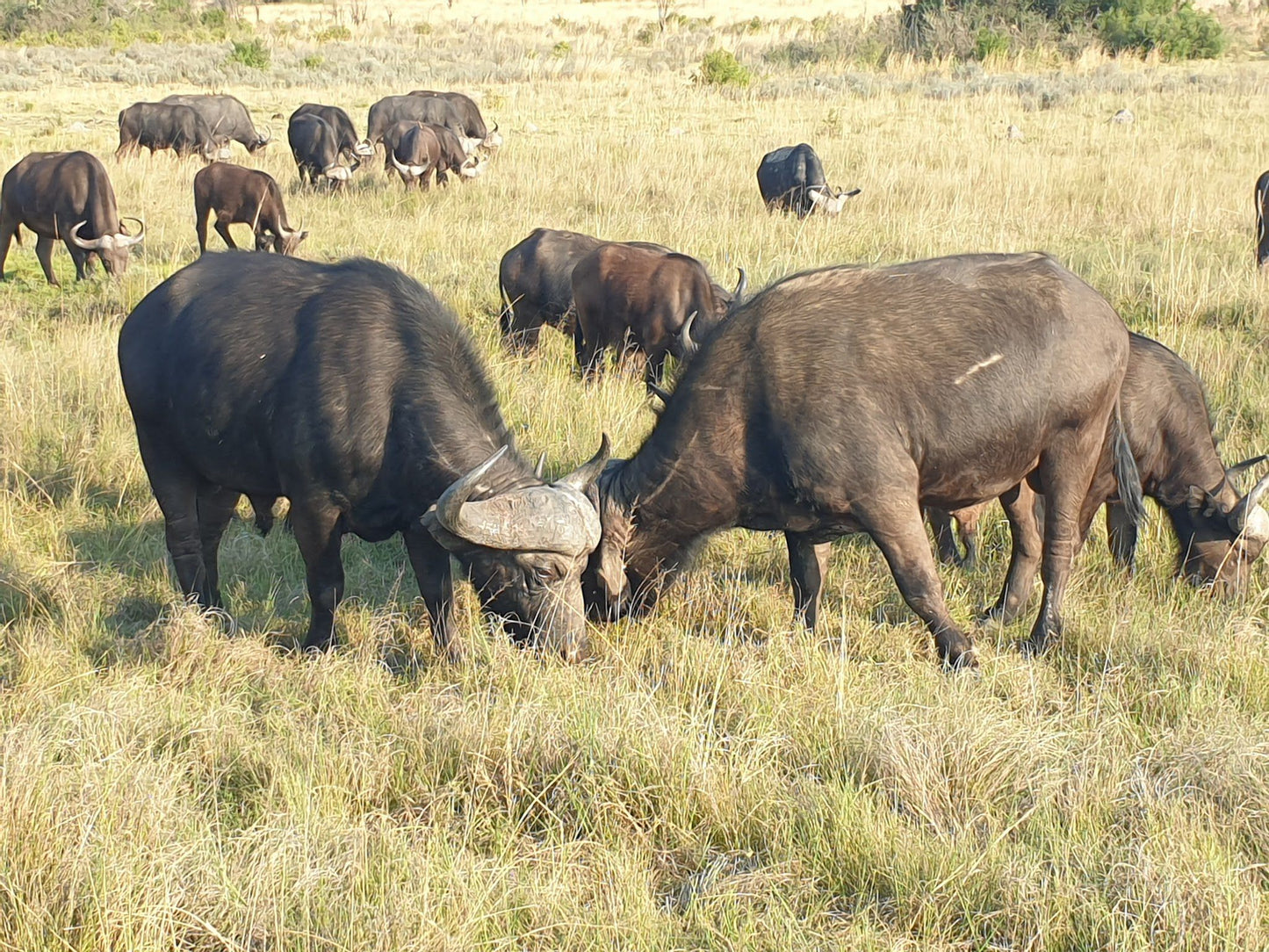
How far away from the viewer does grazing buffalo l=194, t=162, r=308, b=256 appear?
15.0 m

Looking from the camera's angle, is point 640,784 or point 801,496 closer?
point 640,784

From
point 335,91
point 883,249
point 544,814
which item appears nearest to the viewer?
point 544,814

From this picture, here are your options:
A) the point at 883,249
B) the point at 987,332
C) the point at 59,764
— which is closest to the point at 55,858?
the point at 59,764

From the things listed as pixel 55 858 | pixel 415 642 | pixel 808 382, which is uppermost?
pixel 808 382

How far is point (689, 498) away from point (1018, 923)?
2548 millimetres

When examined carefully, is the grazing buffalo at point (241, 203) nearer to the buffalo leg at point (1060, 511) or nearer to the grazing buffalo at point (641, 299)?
the grazing buffalo at point (641, 299)

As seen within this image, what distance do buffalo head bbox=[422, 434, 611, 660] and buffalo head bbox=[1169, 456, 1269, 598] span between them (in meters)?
3.20

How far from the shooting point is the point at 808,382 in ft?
16.9

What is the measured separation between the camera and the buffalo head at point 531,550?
4.90m

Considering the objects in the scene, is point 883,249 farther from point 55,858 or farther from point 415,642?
point 55,858

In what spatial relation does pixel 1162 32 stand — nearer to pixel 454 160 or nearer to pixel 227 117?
pixel 454 160

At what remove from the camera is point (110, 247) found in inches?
526

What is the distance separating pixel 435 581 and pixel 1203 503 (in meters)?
3.95

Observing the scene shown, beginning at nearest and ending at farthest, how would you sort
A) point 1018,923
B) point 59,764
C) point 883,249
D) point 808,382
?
point 1018,923, point 59,764, point 808,382, point 883,249
